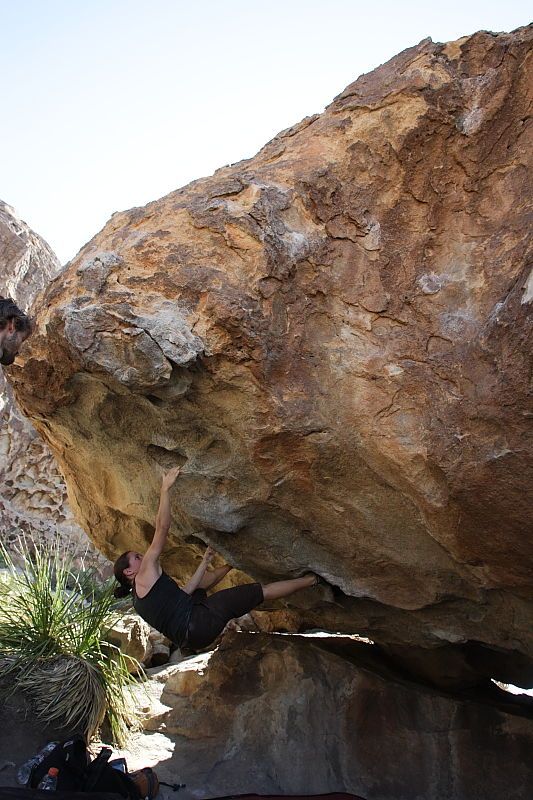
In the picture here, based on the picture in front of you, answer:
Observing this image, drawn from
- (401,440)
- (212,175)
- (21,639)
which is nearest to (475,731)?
(401,440)

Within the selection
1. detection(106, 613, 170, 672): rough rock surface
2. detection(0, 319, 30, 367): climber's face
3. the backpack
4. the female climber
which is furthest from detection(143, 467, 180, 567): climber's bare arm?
detection(106, 613, 170, 672): rough rock surface

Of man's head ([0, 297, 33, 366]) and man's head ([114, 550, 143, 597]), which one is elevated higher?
man's head ([0, 297, 33, 366])

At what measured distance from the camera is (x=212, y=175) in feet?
12.4

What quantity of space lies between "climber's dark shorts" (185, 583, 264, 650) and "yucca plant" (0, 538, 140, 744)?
129cm

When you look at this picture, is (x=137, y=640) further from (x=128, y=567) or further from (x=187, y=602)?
(x=187, y=602)

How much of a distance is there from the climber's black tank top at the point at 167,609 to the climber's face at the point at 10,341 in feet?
4.72

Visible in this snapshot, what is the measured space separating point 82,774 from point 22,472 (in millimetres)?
5890

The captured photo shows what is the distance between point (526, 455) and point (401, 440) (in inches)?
21.4

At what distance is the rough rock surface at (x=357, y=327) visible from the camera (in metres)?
3.17

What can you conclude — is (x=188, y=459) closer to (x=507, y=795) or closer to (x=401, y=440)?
(x=401, y=440)

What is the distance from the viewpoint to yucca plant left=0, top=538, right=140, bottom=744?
15.4 feet

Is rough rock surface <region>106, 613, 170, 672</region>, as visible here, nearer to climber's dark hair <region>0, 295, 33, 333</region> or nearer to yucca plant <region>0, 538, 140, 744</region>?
yucca plant <region>0, 538, 140, 744</region>

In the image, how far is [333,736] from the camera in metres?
4.22

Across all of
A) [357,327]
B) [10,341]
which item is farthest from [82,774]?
[357,327]
